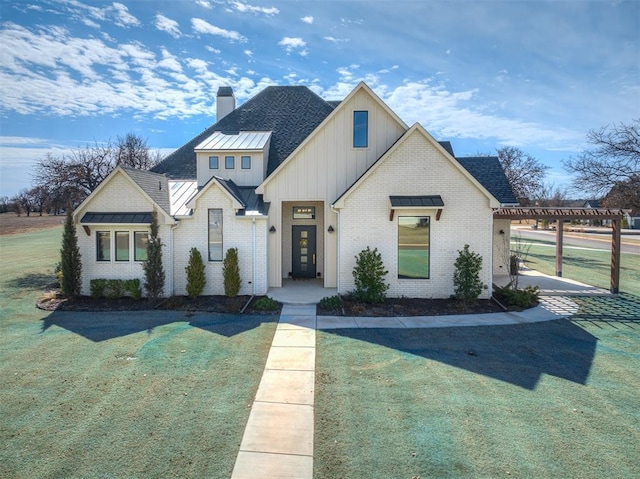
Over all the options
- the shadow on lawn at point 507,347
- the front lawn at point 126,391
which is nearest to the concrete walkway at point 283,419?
the front lawn at point 126,391

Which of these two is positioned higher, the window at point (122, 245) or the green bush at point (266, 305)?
the window at point (122, 245)

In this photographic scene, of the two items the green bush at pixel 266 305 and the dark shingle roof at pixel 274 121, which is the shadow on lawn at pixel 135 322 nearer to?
the green bush at pixel 266 305

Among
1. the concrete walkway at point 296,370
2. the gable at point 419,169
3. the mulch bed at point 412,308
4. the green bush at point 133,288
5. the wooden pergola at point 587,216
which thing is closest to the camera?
the concrete walkway at point 296,370

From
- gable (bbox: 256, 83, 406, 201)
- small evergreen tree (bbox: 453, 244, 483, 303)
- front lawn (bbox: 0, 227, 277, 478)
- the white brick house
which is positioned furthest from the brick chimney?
small evergreen tree (bbox: 453, 244, 483, 303)

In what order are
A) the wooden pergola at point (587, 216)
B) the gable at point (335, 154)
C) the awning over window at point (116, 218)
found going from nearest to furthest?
the awning over window at point (116, 218), the wooden pergola at point (587, 216), the gable at point (335, 154)

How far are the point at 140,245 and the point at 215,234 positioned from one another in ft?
9.48

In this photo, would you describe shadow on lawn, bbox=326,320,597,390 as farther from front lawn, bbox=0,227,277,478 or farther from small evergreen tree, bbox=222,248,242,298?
small evergreen tree, bbox=222,248,242,298

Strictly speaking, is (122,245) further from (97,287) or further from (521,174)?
(521,174)

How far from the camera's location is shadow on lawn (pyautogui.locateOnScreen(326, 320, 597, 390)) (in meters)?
7.53

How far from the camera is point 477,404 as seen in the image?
20.3ft

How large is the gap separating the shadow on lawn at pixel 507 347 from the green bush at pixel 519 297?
5.19 ft

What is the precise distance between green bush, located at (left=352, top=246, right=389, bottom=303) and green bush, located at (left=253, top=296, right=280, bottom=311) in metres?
2.95

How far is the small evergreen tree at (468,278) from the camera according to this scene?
12516 mm

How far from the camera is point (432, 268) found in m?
13.3
